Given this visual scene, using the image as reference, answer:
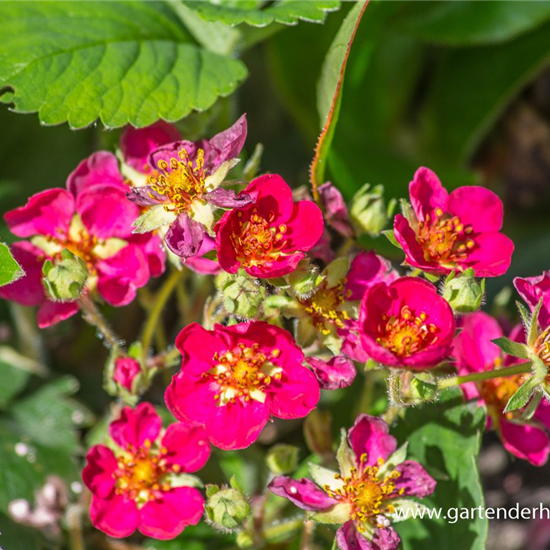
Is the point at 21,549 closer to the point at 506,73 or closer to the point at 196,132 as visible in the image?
the point at 196,132

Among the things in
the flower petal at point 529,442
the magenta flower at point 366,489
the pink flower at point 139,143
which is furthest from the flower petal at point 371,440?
the pink flower at point 139,143

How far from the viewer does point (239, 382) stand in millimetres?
1149

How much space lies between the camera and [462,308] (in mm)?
1071

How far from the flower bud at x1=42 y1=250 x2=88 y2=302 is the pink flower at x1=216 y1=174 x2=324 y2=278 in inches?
8.8

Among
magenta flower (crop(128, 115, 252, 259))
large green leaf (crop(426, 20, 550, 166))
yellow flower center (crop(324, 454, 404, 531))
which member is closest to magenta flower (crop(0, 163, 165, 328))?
magenta flower (crop(128, 115, 252, 259))

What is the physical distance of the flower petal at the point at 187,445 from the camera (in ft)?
3.98

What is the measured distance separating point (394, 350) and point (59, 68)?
697mm

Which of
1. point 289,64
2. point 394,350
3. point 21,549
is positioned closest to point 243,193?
point 394,350

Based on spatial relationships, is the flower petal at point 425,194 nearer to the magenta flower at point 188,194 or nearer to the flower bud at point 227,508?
the magenta flower at point 188,194

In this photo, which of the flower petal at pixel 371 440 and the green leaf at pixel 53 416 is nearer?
the flower petal at pixel 371 440

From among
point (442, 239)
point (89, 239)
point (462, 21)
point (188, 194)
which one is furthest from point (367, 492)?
point (462, 21)

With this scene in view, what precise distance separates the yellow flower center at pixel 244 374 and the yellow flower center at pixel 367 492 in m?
0.18

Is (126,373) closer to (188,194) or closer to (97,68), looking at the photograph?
(188,194)

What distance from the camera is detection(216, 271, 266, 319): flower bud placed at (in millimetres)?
1028
